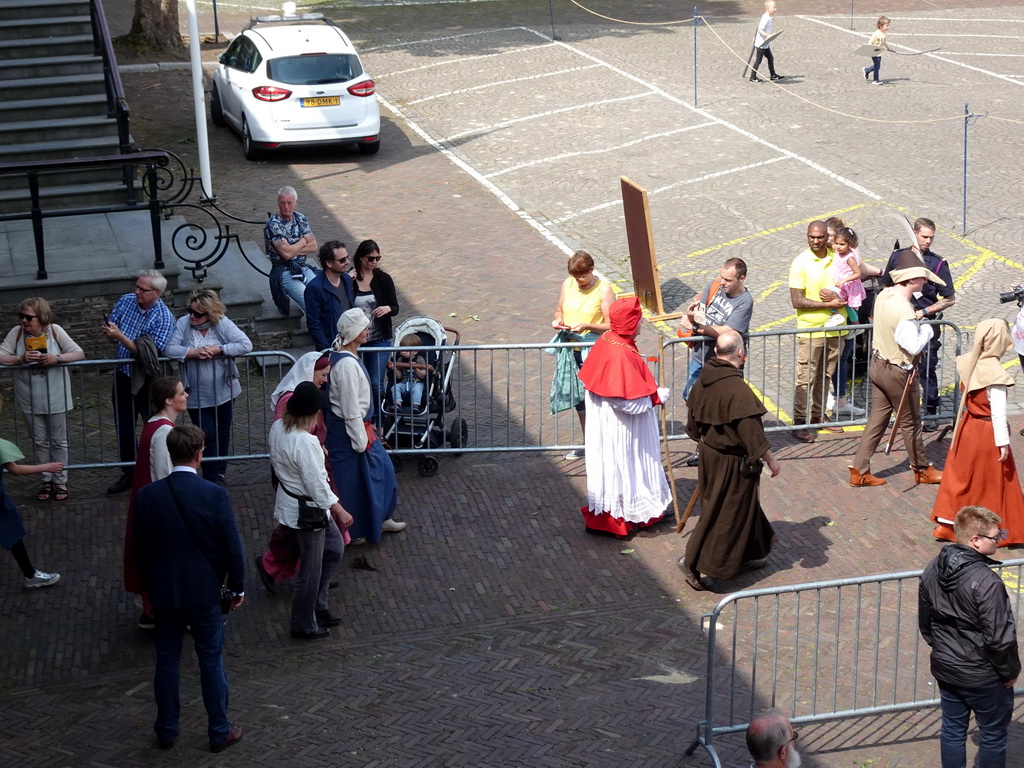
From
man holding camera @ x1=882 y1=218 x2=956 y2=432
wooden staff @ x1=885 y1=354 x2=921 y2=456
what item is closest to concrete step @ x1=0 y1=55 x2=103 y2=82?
man holding camera @ x1=882 y1=218 x2=956 y2=432

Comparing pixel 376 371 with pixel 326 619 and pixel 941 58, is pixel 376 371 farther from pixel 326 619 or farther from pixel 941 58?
pixel 941 58

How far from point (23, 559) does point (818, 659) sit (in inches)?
197

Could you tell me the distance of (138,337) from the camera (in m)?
9.30

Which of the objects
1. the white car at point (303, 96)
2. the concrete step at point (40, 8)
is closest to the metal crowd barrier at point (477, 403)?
the concrete step at point (40, 8)

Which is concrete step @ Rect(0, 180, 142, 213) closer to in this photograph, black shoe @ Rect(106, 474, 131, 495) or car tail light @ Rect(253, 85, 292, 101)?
car tail light @ Rect(253, 85, 292, 101)

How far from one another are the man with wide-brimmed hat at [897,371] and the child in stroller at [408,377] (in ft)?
11.1

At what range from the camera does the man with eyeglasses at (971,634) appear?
19.3 feet

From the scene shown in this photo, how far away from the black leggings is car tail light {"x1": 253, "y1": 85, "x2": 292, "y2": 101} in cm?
A: 1136

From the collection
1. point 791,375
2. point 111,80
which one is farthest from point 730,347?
point 111,80

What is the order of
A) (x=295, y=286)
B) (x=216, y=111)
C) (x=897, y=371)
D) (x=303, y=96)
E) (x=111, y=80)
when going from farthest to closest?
(x=216, y=111) < (x=303, y=96) < (x=111, y=80) < (x=295, y=286) < (x=897, y=371)

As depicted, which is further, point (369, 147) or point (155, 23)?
point (155, 23)

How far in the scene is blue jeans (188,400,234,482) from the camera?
31.6 ft

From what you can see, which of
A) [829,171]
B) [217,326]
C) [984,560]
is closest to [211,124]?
[829,171]

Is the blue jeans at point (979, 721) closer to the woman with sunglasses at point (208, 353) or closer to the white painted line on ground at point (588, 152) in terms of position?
the woman with sunglasses at point (208, 353)
